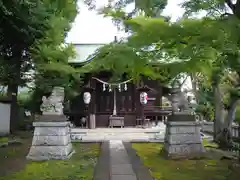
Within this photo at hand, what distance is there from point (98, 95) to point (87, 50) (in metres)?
6.18

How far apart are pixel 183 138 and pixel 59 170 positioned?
4017mm

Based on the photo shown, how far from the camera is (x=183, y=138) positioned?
8.95 m

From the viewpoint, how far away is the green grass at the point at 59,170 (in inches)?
250

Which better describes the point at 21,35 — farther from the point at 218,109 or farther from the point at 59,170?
the point at 218,109

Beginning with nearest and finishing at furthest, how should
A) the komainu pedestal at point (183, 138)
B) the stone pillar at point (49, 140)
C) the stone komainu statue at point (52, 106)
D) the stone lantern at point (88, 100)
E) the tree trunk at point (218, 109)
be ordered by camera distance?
the stone pillar at point (49, 140) < the komainu pedestal at point (183, 138) < the stone komainu statue at point (52, 106) < the tree trunk at point (218, 109) < the stone lantern at point (88, 100)

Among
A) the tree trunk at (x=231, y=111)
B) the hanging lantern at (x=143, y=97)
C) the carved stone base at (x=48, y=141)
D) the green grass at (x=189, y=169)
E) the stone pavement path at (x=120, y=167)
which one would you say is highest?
the hanging lantern at (x=143, y=97)

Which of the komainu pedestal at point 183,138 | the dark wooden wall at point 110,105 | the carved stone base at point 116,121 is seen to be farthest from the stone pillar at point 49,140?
the dark wooden wall at point 110,105

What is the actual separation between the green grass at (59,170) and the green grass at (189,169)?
1.61 metres

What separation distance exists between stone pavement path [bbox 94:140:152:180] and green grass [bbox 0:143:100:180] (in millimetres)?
239

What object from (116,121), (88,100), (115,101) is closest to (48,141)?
(88,100)

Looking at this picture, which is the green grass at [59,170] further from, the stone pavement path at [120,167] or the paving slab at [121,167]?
the paving slab at [121,167]

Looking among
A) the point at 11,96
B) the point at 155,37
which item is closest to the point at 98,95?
the point at 11,96

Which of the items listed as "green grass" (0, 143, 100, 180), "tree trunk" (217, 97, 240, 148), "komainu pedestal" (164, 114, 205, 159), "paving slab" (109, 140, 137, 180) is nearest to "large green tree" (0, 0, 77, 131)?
"green grass" (0, 143, 100, 180)

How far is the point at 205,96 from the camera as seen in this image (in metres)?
21.7
